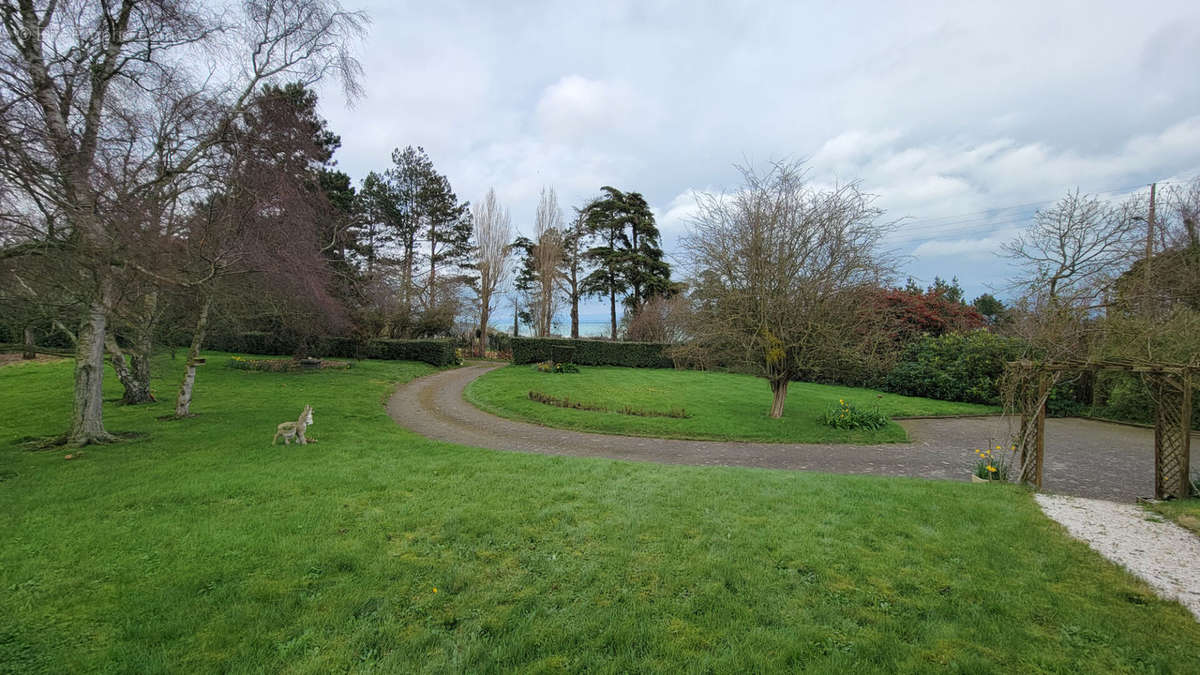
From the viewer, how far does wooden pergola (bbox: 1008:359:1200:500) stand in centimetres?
588

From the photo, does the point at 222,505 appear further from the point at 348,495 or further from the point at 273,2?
the point at 273,2

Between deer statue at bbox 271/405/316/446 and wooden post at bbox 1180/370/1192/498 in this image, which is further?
deer statue at bbox 271/405/316/446

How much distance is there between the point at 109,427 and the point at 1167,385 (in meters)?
17.5

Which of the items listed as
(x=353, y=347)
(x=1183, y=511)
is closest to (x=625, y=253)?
(x=353, y=347)

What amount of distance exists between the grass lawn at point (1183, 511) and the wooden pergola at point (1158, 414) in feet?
1.24

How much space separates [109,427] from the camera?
9.05 meters

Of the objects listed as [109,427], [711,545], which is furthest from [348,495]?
[109,427]

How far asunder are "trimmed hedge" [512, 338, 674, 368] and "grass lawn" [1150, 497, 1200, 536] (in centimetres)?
1911

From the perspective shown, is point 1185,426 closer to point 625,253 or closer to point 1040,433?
point 1040,433

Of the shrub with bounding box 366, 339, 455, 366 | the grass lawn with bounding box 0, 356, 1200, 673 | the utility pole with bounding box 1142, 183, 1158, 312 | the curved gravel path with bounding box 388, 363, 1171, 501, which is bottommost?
the curved gravel path with bounding box 388, 363, 1171, 501

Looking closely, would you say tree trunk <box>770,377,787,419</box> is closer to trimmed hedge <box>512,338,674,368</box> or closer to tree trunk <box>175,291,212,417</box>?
trimmed hedge <box>512,338,674,368</box>

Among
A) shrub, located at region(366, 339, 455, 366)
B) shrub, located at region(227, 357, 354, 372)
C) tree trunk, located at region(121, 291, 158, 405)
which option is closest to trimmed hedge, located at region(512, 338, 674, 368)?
shrub, located at region(366, 339, 455, 366)

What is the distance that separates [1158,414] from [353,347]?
2840cm

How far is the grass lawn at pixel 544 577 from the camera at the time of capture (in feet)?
8.32
